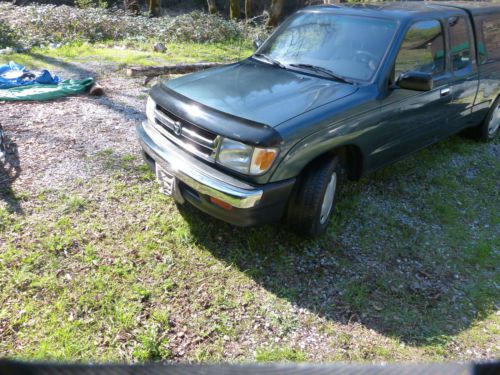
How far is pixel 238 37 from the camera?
12.3m

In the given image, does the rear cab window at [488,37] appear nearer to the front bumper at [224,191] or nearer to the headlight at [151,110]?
the front bumper at [224,191]

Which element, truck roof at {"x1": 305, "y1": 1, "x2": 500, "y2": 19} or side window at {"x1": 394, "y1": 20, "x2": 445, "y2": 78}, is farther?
truck roof at {"x1": 305, "y1": 1, "x2": 500, "y2": 19}

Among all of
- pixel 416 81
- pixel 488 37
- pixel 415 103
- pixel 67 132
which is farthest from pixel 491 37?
pixel 67 132

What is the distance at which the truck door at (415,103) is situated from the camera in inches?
143

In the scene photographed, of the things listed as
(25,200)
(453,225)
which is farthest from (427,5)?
(25,200)

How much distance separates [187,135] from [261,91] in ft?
2.27

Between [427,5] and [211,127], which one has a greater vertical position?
[427,5]

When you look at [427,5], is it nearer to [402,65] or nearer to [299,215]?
[402,65]

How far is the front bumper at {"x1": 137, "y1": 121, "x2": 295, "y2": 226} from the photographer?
2771mm

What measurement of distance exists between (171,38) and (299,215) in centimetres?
965

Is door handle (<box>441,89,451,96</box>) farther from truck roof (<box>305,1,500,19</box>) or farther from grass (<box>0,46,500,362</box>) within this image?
grass (<box>0,46,500,362</box>)

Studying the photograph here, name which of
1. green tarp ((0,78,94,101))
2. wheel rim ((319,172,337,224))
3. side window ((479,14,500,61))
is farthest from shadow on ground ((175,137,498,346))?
green tarp ((0,78,94,101))

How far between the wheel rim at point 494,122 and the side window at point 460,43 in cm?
140

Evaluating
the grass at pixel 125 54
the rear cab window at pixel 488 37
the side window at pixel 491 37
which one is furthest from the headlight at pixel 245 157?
the grass at pixel 125 54
